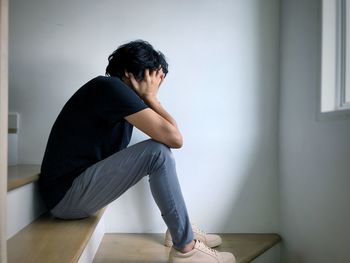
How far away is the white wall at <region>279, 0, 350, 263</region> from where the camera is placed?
3.13 ft

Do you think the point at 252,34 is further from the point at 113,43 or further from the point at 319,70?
the point at 113,43

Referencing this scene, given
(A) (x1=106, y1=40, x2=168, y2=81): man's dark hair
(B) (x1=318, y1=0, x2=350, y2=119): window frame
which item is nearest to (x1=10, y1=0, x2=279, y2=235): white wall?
(A) (x1=106, y1=40, x2=168, y2=81): man's dark hair

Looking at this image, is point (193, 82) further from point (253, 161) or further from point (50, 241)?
point (50, 241)

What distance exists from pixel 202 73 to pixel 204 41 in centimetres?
17

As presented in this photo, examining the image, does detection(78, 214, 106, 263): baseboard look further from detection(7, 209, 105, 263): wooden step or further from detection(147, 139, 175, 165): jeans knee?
detection(147, 139, 175, 165): jeans knee

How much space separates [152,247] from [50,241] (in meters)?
0.52

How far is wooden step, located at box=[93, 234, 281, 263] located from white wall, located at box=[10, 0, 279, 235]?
0.22 ft

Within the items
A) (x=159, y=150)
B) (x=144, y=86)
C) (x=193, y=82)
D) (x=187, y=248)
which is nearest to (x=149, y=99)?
(x=144, y=86)

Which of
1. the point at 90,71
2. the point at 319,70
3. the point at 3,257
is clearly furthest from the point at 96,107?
the point at 319,70

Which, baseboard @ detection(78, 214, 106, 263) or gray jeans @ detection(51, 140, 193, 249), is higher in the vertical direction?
gray jeans @ detection(51, 140, 193, 249)

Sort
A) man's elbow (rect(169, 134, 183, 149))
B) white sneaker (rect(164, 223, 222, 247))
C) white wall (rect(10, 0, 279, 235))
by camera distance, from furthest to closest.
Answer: white wall (rect(10, 0, 279, 235)) < white sneaker (rect(164, 223, 222, 247)) < man's elbow (rect(169, 134, 183, 149))

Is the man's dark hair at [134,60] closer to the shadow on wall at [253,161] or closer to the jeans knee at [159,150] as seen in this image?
the jeans knee at [159,150]

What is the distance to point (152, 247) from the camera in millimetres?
1241

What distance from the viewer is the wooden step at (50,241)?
732mm
